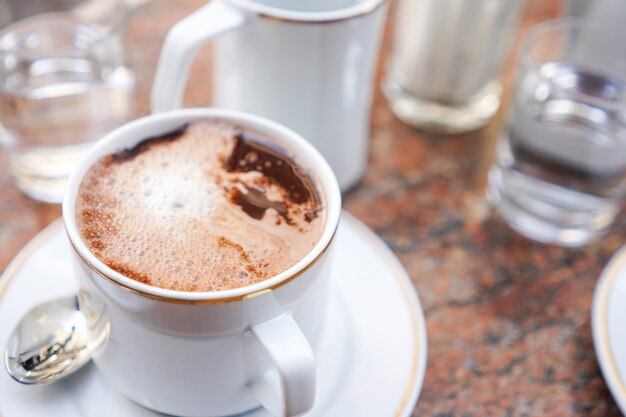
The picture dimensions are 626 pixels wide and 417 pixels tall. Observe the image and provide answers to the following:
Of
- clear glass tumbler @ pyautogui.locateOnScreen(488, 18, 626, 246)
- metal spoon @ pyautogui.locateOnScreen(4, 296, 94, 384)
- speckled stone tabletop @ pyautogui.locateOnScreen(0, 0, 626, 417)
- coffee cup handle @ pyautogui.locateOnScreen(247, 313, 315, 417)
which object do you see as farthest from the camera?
clear glass tumbler @ pyautogui.locateOnScreen(488, 18, 626, 246)

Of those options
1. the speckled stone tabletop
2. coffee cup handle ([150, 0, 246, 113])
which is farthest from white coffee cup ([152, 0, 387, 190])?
the speckled stone tabletop

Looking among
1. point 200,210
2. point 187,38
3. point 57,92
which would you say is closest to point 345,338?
point 200,210

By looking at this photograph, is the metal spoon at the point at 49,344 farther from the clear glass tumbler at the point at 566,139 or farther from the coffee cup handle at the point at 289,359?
the clear glass tumbler at the point at 566,139

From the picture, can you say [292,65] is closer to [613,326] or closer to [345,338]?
[345,338]

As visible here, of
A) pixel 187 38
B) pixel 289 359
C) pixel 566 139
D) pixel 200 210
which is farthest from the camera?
pixel 566 139

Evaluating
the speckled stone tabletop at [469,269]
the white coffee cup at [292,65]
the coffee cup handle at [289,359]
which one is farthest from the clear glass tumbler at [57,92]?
the coffee cup handle at [289,359]

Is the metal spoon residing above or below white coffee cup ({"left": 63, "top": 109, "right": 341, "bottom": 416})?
below

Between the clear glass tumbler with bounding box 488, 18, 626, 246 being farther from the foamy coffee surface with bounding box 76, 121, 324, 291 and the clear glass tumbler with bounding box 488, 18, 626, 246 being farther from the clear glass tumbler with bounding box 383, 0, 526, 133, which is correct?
the foamy coffee surface with bounding box 76, 121, 324, 291
